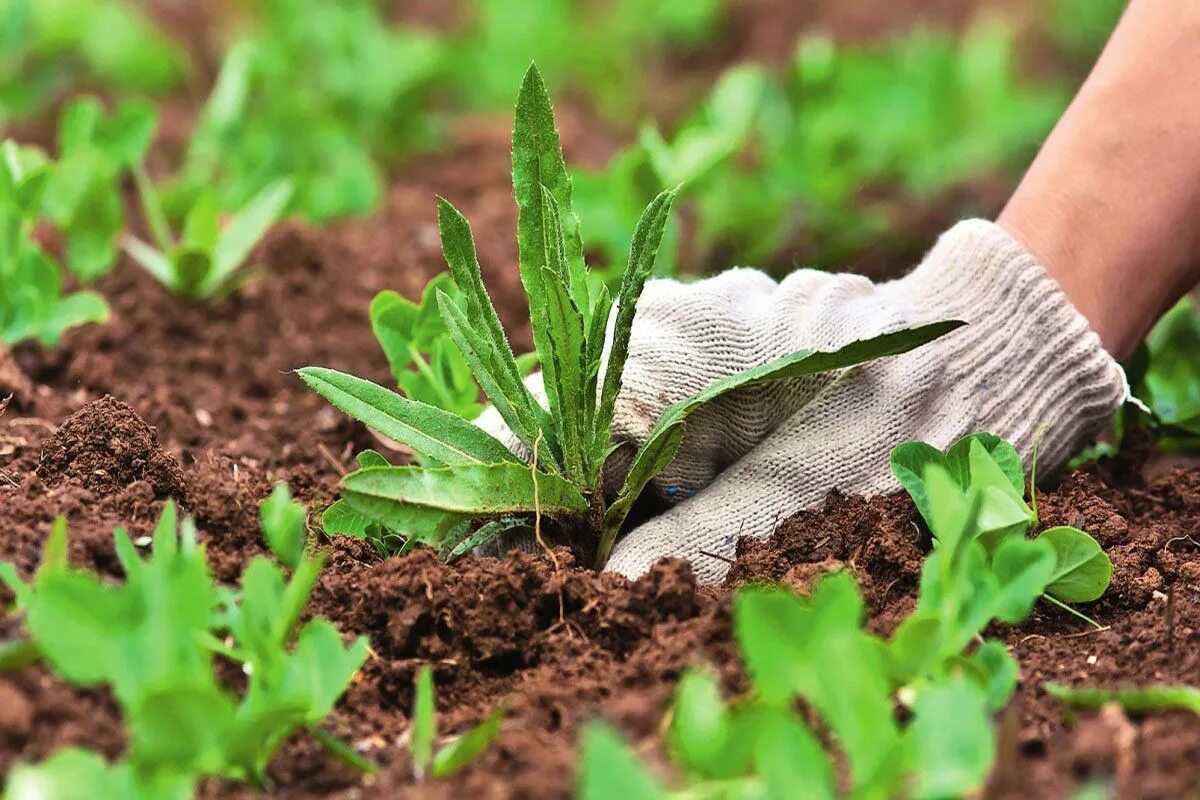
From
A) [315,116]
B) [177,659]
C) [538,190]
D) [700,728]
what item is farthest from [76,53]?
[700,728]

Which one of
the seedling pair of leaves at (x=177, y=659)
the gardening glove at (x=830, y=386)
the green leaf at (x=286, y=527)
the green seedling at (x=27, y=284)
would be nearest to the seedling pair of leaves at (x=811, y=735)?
the seedling pair of leaves at (x=177, y=659)

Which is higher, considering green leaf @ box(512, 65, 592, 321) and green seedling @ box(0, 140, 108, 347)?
green leaf @ box(512, 65, 592, 321)

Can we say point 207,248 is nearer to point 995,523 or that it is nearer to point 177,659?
point 177,659

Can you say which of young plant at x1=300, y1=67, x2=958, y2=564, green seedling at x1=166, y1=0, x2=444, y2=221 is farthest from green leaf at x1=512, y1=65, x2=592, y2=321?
green seedling at x1=166, y1=0, x2=444, y2=221

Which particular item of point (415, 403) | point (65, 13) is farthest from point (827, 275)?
point (65, 13)

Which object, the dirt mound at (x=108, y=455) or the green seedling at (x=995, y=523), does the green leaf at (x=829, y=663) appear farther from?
the dirt mound at (x=108, y=455)

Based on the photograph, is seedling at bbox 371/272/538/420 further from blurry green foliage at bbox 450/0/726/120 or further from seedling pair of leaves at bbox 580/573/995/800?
blurry green foliage at bbox 450/0/726/120

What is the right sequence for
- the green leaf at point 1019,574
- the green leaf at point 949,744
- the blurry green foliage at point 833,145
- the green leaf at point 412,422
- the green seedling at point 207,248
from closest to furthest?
the green leaf at point 949,744 < the green leaf at point 1019,574 < the green leaf at point 412,422 < the green seedling at point 207,248 < the blurry green foliage at point 833,145
